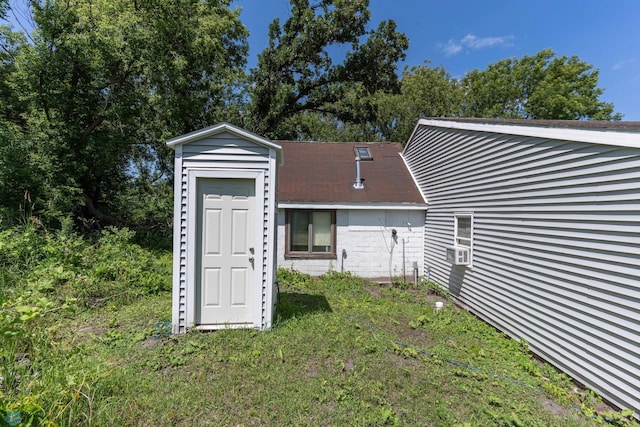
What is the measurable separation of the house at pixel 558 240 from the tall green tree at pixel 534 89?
17.8 meters

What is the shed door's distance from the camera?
14.4 feet

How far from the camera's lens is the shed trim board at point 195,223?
427cm

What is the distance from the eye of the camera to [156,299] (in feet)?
19.0

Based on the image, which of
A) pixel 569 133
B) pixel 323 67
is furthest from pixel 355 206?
pixel 323 67

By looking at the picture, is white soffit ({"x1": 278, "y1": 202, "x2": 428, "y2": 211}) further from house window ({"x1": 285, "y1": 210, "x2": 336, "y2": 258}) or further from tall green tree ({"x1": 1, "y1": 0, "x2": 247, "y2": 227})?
tall green tree ({"x1": 1, "y1": 0, "x2": 247, "y2": 227})

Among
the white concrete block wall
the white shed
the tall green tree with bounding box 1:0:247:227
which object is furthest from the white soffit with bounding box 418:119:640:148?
the tall green tree with bounding box 1:0:247:227

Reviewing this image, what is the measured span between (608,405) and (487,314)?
223 cm

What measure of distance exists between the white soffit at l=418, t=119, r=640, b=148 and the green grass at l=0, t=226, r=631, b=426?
2949mm

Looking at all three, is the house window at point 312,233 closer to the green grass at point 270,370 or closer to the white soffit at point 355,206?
the white soffit at point 355,206

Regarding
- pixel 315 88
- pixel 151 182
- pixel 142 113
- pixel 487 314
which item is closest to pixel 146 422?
pixel 487 314

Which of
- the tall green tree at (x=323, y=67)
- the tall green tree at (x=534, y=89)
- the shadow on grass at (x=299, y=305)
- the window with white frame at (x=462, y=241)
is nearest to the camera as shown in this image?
the shadow on grass at (x=299, y=305)

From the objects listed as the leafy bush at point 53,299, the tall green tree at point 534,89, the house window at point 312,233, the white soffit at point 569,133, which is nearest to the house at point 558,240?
the white soffit at point 569,133

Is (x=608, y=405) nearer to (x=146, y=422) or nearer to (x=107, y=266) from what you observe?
(x=146, y=422)

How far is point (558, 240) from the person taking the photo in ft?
12.8
